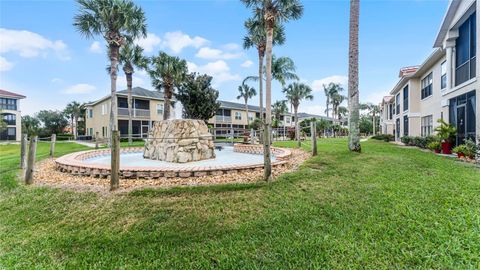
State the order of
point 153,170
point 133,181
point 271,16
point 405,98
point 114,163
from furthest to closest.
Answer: point 405,98, point 271,16, point 153,170, point 133,181, point 114,163

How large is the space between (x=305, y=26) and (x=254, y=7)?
352 cm

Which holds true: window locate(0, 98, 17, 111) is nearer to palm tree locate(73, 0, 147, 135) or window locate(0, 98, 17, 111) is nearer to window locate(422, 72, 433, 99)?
palm tree locate(73, 0, 147, 135)

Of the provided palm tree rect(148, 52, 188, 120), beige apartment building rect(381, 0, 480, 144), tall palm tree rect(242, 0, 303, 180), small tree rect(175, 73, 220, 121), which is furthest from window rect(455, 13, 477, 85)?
palm tree rect(148, 52, 188, 120)

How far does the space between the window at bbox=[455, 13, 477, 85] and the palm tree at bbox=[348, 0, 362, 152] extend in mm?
4830

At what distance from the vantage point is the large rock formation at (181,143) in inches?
381

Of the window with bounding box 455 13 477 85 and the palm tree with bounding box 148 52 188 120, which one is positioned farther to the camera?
the palm tree with bounding box 148 52 188 120

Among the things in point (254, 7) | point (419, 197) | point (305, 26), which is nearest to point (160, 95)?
point (254, 7)

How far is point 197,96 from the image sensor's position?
2148 centimetres

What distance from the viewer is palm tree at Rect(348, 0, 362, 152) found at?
29.1ft

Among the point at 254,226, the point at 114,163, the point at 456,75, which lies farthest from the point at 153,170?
the point at 456,75

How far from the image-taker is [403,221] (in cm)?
321

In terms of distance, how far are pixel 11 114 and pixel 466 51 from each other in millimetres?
47550

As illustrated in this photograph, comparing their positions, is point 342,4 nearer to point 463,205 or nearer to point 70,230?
point 463,205

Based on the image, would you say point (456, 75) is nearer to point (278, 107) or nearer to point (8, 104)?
point (278, 107)
